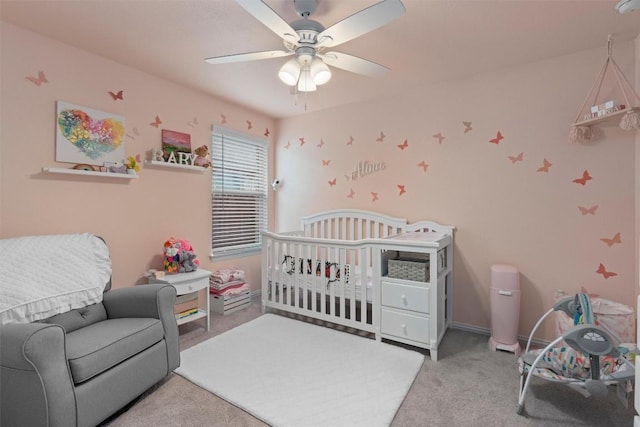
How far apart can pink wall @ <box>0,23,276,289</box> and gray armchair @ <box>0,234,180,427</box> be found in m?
0.72

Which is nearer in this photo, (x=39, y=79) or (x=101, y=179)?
(x=39, y=79)

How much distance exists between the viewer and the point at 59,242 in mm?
1965

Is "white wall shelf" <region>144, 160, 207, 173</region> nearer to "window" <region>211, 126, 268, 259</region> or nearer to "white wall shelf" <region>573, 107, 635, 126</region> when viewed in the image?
"window" <region>211, 126, 268, 259</region>

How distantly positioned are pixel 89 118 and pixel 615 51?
4.00 metres

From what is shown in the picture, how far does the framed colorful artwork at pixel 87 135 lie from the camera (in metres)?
2.21

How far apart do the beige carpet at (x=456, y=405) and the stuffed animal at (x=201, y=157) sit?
1.98 meters

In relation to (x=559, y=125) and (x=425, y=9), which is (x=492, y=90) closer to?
(x=559, y=125)

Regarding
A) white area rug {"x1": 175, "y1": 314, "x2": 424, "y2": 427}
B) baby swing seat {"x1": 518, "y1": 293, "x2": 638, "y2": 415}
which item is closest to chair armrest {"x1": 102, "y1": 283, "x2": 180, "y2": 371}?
Answer: white area rug {"x1": 175, "y1": 314, "x2": 424, "y2": 427}

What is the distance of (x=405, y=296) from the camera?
2.36m

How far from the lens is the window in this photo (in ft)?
11.2

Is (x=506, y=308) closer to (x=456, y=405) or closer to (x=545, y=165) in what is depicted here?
(x=456, y=405)

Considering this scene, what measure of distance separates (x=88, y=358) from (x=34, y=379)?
20cm

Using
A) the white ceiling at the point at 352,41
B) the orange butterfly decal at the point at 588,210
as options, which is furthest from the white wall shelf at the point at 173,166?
the orange butterfly decal at the point at 588,210

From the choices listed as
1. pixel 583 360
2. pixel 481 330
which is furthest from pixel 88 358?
pixel 481 330
